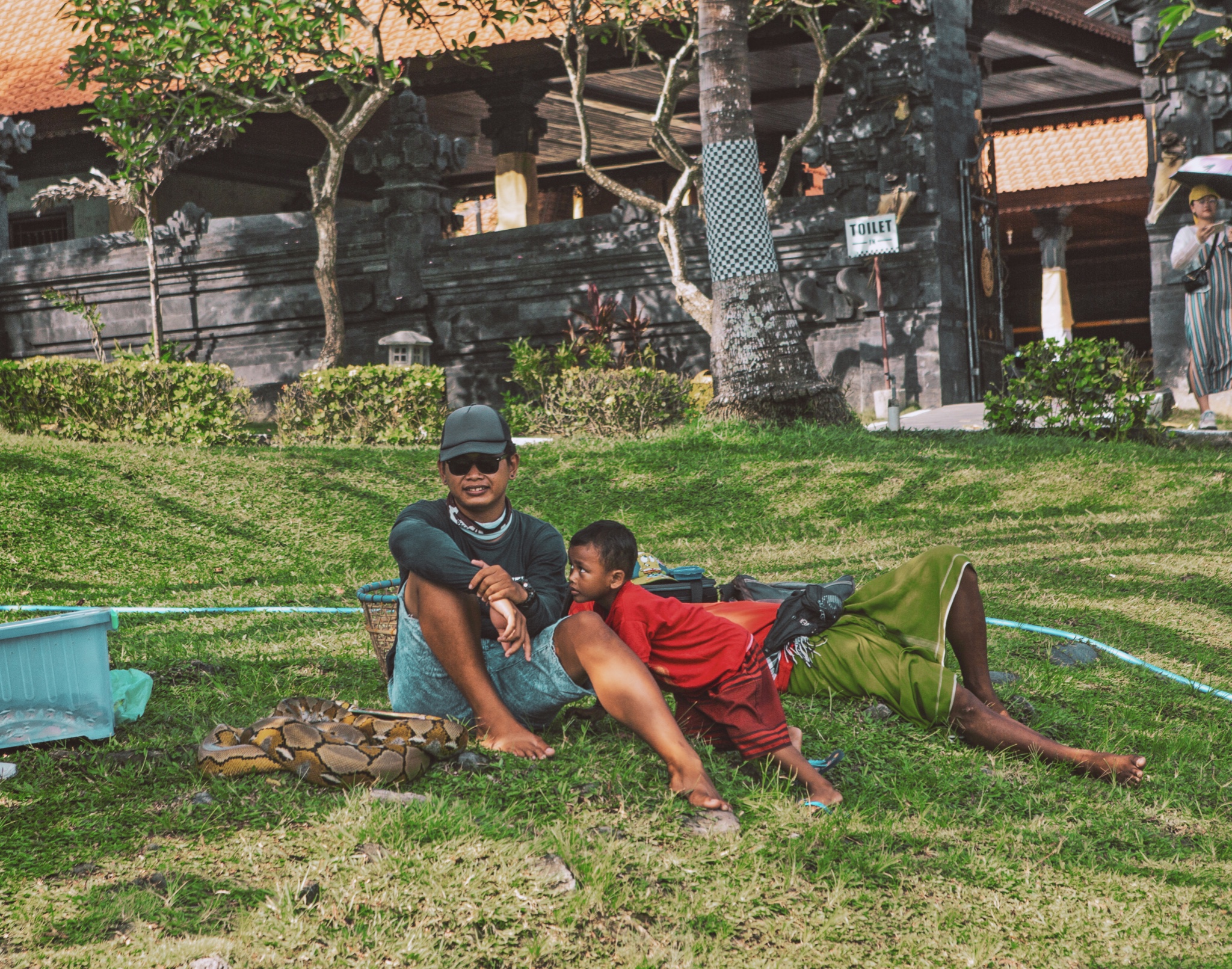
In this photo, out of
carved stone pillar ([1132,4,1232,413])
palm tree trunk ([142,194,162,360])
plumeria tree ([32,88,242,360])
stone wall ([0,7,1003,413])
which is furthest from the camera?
palm tree trunk ([142,194,162,360])

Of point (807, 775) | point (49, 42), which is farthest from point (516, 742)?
point (49, 42)

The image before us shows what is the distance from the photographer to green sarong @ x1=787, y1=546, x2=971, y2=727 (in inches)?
160

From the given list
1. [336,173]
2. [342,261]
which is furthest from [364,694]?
[342,261]

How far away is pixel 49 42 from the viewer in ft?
64.8

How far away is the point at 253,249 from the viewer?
17.4 meters

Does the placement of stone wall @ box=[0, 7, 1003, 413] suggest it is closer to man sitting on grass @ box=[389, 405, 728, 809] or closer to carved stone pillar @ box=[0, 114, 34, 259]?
carved stone pillar @ box=[0, 114, 34, 259]

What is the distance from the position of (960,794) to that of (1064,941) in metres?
0.79

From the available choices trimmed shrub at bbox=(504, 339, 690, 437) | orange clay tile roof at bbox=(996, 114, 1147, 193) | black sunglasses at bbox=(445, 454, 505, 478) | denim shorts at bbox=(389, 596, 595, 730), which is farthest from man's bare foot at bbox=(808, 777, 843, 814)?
orange clay tile roof at bbox=(996, 114, 1147, 193)

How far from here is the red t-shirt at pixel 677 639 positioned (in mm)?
3605

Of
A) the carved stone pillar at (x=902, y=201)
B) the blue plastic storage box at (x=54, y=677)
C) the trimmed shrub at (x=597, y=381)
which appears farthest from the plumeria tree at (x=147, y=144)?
the blue plastic storage box at (x=54, y=677)

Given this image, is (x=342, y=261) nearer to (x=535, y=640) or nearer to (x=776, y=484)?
(x=776, y=484)

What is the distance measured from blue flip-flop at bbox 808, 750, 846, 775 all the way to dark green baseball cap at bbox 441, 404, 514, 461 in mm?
1313

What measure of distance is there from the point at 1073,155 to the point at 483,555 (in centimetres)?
1862

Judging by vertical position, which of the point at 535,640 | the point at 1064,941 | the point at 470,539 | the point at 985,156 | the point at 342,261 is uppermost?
the point at 985,156
